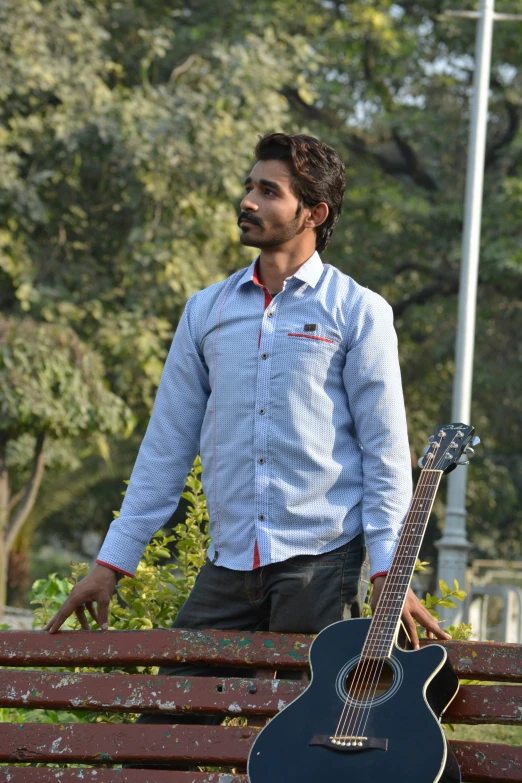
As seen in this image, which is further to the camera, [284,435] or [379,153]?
[379,153]

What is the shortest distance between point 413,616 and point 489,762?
1.26ft

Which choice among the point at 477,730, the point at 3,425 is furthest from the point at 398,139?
the point at 477,730

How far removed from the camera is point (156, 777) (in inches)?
121

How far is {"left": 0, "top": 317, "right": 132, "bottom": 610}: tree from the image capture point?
12.7m

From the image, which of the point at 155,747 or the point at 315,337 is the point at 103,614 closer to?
the point at 155,747

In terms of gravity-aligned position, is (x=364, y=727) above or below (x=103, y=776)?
above

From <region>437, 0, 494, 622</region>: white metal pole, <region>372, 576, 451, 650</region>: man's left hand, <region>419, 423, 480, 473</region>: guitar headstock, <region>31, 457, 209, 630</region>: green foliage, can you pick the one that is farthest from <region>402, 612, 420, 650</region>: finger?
<region>437, 0, 494, 622</region>: white metal pole

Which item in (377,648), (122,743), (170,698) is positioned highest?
(377,648)

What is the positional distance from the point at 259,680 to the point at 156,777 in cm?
34

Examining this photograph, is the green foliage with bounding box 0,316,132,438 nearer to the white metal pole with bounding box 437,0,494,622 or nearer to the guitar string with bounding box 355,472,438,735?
the white metal pole with bounding box 437,0,494,622

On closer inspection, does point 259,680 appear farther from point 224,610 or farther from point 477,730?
point 477,730

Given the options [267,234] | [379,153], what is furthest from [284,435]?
[379,153]

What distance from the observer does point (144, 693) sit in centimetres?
322

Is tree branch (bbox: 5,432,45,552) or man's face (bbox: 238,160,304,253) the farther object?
tree branch (bbox: 5,432,45,552)
